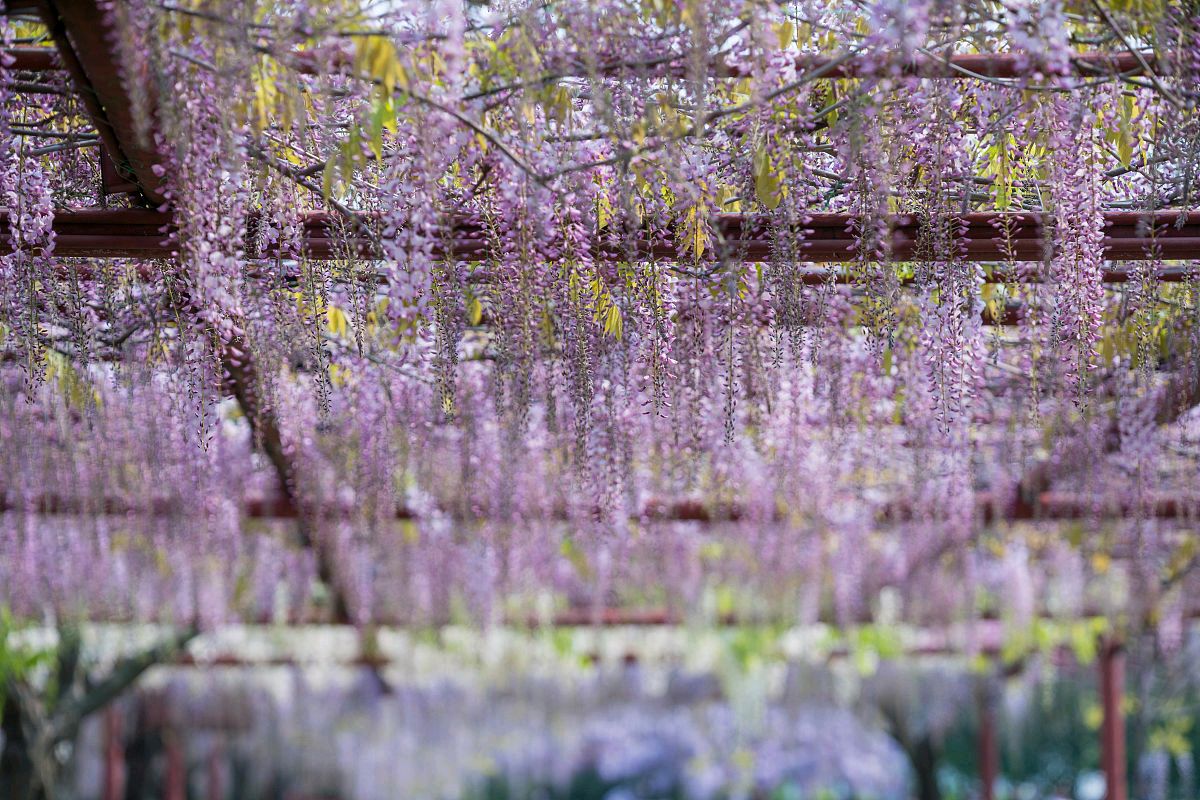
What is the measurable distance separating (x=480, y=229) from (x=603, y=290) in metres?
0.32

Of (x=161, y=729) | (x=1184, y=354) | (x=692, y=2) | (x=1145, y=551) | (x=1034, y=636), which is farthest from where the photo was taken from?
(x=161, y=729)

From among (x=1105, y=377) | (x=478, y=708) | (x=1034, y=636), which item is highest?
(x=1105, y=377)

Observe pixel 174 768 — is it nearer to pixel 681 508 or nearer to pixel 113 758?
pixel 113 758

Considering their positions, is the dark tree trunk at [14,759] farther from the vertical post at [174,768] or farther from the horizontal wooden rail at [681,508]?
the horizontal wooden rail at [681,508]

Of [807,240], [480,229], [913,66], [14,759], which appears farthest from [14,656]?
[913,66]

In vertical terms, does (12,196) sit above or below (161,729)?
above

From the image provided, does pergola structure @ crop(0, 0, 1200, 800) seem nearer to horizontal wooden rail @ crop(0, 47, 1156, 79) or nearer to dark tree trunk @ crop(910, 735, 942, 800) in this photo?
horizontal wooden rail @ crop(0, 47, 1156, 79)

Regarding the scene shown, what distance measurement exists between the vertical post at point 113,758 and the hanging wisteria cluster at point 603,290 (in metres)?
0.93

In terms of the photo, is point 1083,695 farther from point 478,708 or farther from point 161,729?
point 161,729

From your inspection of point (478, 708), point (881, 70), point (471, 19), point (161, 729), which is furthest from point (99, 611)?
point (881, 70)

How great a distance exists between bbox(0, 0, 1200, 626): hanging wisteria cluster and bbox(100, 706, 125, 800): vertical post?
931mm

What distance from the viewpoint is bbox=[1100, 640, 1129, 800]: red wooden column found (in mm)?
4492

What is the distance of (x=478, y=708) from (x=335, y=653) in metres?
0.73

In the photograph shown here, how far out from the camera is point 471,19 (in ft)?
6.19
